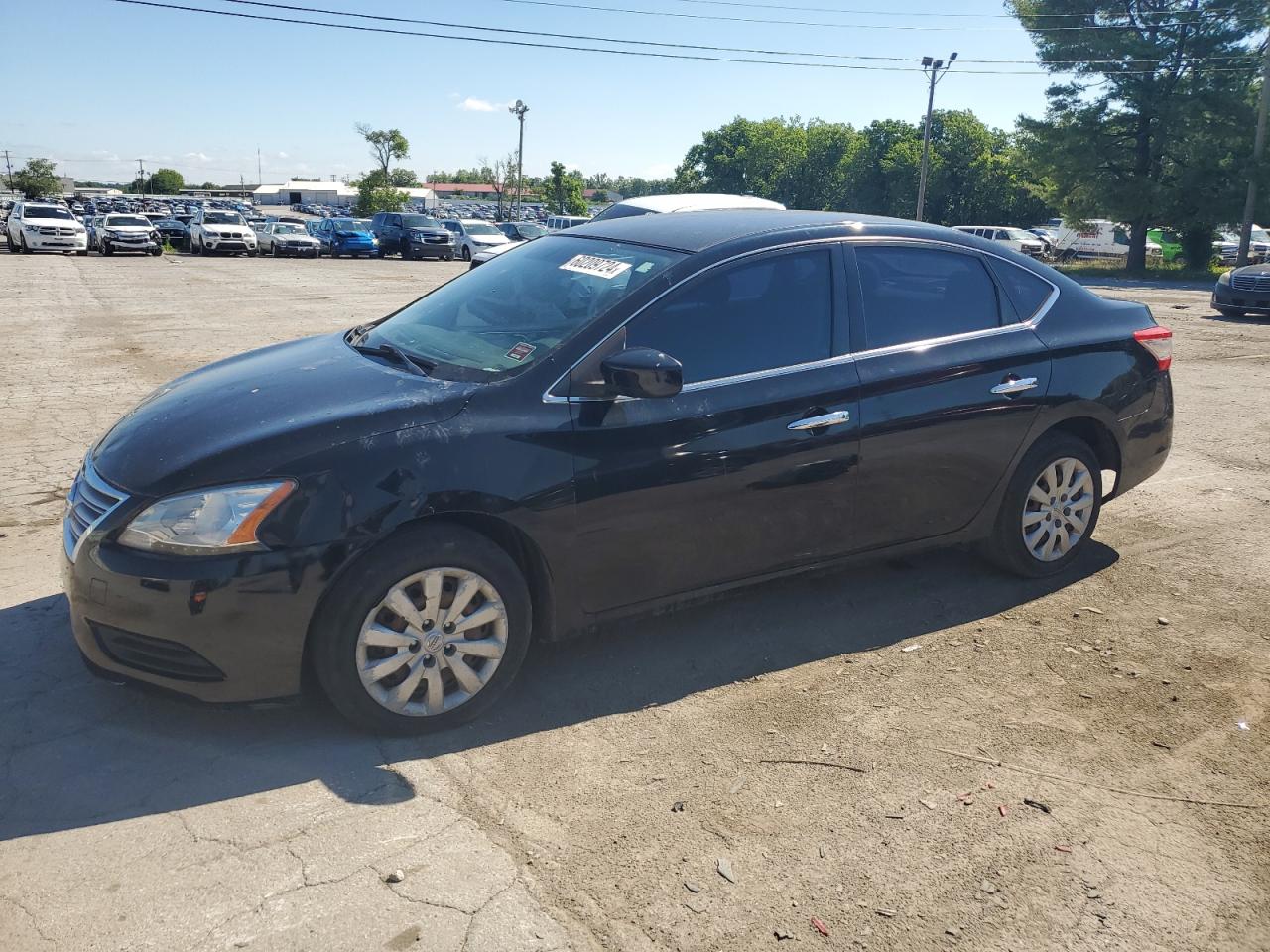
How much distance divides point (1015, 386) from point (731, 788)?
246cm

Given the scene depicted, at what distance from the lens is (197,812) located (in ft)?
10.0

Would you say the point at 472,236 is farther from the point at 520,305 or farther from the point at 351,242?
the point at 520,305

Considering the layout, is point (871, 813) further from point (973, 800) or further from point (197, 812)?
point (197, 812)

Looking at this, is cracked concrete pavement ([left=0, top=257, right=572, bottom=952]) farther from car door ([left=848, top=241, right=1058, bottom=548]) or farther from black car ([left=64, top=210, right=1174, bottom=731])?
car door ([left=848, top=241, right=1058, bottom=548])

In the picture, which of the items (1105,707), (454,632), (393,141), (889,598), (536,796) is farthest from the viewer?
(393,141)

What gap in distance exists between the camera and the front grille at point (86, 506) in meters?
3.41

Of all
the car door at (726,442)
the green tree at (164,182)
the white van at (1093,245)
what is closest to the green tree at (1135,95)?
the white van at (1093,245)

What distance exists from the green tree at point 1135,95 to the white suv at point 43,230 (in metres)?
34.2

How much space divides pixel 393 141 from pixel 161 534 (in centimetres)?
8662

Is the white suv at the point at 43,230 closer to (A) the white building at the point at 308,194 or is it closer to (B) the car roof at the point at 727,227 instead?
(B) the car roof at the point at 727,227

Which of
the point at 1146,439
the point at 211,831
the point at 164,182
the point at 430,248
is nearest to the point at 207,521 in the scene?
the point at 211,831

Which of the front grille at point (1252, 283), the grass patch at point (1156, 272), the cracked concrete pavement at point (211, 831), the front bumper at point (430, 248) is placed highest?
the grass patch at point (1156, 272)

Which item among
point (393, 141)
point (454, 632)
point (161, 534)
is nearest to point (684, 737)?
point (454, 632)

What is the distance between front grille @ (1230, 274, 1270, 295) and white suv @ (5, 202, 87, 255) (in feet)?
107
